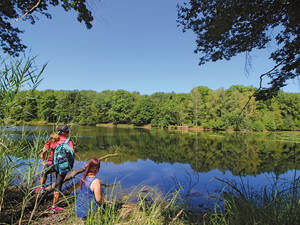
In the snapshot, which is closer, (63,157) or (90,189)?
(90,189)

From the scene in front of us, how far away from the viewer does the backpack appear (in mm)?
2801

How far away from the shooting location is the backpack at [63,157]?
2801 millimetres

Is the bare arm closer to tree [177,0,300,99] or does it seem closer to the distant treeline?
tree [177,0,300,99]

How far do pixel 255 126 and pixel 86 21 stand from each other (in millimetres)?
41487

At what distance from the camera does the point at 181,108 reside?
45.9 meters

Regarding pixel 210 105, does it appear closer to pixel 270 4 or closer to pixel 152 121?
pixel 152 121

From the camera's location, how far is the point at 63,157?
9.30 feet

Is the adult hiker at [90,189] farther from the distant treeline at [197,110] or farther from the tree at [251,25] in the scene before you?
the distant treeline at [197,110]

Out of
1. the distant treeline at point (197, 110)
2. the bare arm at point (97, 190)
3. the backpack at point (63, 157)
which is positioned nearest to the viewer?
the bare arm at point (97, 190)

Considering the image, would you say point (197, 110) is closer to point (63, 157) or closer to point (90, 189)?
point (63, 157)

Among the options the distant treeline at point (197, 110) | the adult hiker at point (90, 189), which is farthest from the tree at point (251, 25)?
the distant treeline at point (197, 110)

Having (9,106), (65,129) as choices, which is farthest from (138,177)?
(9,106)

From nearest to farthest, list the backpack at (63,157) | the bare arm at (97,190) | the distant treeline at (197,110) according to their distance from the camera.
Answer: the bare arm at (97,190), the backpack at (63,157), the distant treeline at (197,110)

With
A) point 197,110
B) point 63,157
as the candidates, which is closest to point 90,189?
point 63,157
